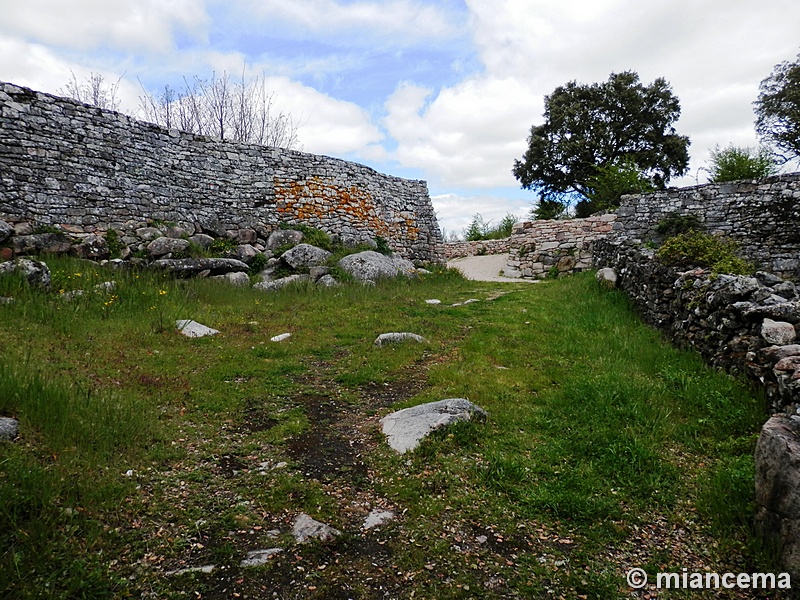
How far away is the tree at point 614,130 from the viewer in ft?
106

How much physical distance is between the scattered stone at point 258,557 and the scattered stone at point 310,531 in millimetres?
150

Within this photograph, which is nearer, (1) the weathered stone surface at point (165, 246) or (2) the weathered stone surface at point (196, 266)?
(2) the weathered stone surface at point (196, 266)

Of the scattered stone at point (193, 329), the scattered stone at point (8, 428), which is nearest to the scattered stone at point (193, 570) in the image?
the scattered stone at point (8, 428)

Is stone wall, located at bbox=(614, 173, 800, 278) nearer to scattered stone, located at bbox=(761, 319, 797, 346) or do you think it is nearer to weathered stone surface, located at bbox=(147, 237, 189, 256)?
scattered stone, located at bbox=(761, 319, 797, 346)

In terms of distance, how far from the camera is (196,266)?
10617 mm

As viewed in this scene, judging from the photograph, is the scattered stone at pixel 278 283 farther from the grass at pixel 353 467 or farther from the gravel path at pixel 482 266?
the gravel path at pixel 482 266

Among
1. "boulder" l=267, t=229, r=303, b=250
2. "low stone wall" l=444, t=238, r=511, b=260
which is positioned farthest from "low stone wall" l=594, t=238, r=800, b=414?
"low stone wall" l=444, t=238, r=511, b=260

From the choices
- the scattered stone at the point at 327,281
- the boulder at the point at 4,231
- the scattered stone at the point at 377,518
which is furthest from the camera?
the scattered stone at the point at 327,281

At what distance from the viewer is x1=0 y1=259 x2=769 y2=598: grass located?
2441mm

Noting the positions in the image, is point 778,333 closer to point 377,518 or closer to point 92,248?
point 377,518

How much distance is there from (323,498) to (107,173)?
36.3 ft

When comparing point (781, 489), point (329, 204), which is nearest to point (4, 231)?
point (329, 204)

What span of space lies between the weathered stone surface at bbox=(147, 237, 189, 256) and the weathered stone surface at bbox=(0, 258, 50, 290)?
299 cm

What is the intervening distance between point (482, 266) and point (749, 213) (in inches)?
393
